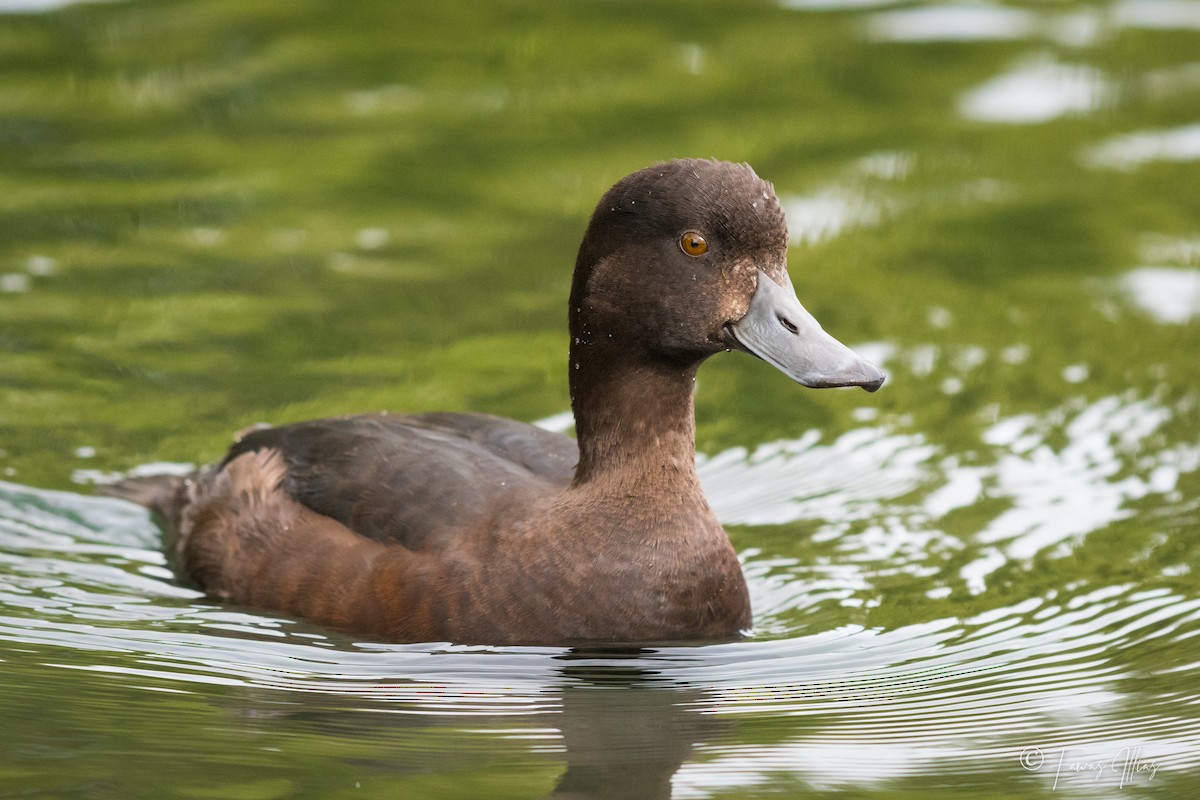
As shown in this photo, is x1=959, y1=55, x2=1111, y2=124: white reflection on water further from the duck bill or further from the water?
the duck bill

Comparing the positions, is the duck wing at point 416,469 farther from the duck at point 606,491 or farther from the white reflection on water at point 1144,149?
the white reflection on water at point 1144,149

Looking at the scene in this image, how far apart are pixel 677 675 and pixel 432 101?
651 cm

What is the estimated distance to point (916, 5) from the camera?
44.7 ft

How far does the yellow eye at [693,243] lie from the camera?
6.23 m

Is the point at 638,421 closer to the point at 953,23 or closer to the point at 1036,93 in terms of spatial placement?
the point at 1036,93

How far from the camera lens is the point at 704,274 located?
625 cm

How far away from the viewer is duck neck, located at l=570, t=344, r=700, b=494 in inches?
255

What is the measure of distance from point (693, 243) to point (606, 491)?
0.88m

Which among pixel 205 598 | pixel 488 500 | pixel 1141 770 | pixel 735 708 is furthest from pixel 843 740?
pixel 205 598

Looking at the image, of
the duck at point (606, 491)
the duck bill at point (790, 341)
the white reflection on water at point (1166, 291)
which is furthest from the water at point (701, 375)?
the duck bill at point (790, 341)

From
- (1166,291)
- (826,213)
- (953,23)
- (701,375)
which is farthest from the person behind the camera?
(953,23)

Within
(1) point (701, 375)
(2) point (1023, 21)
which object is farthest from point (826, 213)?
(2) point (1023, 21)

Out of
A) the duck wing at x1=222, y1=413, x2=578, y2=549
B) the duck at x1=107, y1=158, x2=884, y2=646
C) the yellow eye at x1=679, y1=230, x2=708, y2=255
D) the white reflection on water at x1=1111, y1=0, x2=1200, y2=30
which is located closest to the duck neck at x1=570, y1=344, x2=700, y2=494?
the duck at x1=107, y1=158, x2=884, y2=646

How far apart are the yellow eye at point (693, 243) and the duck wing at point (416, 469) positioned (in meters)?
0.99
